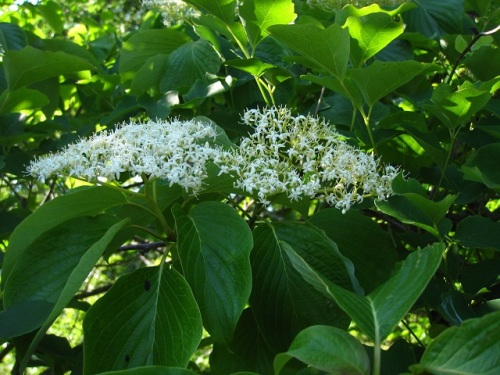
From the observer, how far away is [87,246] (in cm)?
106

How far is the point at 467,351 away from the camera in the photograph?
631mm

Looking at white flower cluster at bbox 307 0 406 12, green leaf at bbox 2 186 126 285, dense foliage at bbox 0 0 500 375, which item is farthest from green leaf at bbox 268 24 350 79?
white flower cluster at bbox 307 0 406 12

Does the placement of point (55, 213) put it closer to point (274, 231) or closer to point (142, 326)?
point (142, 326)

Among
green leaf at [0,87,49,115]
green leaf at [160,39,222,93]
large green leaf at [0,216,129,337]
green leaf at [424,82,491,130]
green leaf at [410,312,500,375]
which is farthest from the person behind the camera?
green leaf at [160,39,222,93]

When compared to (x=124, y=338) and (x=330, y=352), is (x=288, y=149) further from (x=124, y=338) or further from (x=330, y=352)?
(x=330, y=352)

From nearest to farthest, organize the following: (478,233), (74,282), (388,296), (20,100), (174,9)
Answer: (388,296), (74,282), (478,233), (20,100), (174,9)

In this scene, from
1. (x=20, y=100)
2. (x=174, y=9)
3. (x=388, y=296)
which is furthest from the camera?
(x=174, y=9)

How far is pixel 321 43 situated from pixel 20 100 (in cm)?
69

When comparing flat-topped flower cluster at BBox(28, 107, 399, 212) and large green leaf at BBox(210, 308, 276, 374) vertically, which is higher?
flat-topped flower cluster at BBox(28, 107, 399, 212)

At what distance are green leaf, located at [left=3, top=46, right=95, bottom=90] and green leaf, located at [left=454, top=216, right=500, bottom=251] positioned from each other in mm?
787

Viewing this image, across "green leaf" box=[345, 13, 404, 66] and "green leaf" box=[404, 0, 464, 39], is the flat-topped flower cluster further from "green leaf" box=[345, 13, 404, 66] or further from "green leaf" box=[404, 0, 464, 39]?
"green leaf" box=[404, 0, 464, 39]

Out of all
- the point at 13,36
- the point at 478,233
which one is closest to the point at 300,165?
the point at 478,233

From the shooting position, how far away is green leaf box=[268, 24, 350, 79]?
3.53ft

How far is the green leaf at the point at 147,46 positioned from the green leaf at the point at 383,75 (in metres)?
0.71
